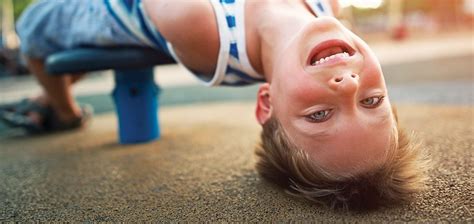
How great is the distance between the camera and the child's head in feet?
2.14

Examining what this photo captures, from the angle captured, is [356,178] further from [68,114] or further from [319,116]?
[68,114]

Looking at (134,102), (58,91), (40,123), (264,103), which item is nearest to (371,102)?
(264,103)

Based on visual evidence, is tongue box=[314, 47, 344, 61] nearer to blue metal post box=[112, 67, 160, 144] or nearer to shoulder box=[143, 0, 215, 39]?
shoulder box=[143, 0, 215, 39]

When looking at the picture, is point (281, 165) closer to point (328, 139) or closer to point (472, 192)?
point (328, 139)

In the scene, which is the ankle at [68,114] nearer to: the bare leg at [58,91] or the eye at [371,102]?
the bare leg at [58,91]

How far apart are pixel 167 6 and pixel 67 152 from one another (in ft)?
1.57

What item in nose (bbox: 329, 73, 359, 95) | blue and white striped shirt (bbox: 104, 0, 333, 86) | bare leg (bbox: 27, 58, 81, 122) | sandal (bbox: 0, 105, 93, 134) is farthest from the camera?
sandal (bbox: 0, 105, 93, 134)

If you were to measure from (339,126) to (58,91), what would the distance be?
39.4 inches

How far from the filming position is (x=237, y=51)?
0.93 meters

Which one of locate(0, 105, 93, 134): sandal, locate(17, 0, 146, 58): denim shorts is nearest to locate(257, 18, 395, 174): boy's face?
locate(17, 0, 146, 58): denim shorts

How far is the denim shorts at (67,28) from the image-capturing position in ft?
3.74

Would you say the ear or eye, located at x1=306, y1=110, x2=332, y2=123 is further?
the ear

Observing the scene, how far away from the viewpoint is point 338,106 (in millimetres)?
655

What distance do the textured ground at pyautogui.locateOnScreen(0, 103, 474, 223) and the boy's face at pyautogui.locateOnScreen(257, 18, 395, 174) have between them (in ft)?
0.26
